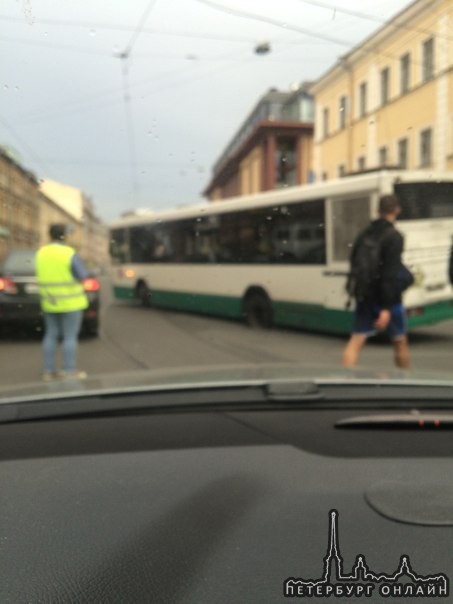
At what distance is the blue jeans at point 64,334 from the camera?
20.7 ft

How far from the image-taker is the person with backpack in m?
5.37

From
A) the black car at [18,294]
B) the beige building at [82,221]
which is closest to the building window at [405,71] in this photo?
the beige building at [82,221]

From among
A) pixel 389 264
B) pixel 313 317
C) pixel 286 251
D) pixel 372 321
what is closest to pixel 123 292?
pixel 286 251

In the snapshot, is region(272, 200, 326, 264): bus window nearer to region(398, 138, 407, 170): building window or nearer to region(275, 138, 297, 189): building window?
region(398, 138, 407, 170): building window

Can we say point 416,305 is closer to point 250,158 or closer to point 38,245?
point 250,158

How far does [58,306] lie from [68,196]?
208cm

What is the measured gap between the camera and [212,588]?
1281 mm

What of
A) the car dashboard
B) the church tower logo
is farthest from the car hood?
the church tower logo

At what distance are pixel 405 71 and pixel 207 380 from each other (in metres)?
3.65

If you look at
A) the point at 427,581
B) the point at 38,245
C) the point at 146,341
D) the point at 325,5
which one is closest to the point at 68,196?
the point at 38,245

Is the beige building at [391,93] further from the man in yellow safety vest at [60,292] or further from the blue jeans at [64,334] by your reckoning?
the blue jeans at [64,334]

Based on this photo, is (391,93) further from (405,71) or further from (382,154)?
(382,154)

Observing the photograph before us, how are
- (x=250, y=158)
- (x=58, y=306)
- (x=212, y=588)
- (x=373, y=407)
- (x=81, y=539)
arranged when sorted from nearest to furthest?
1. (x=212, y=588)
2. (x=81, y=539)
3. (x=373, y=407)
4. (x=250, y=158)
5. (x=58, y=306)

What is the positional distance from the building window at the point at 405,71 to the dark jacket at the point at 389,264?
1186 millimetres
